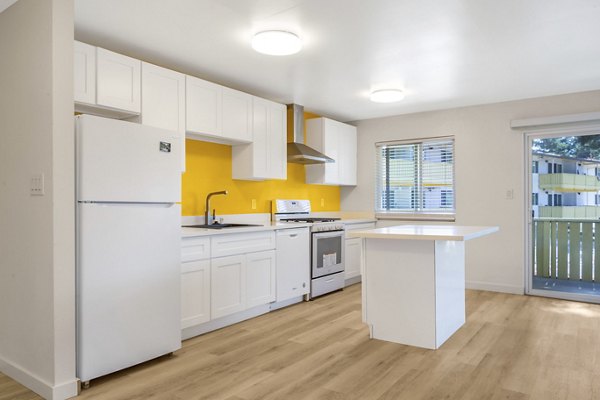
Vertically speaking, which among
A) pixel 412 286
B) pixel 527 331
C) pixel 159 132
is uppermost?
pixel 159 132

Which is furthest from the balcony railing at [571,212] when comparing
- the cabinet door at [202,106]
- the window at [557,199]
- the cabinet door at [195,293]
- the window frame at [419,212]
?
the cabinet door at [195,293]

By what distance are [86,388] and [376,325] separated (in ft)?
6.72

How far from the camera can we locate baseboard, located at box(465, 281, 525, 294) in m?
4.98

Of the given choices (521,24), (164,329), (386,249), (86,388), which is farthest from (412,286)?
(86,388)

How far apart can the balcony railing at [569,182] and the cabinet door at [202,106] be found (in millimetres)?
3764

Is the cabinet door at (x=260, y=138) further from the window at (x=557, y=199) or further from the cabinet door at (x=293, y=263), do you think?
the window at (x=557, y=199)

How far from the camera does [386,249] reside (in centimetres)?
329

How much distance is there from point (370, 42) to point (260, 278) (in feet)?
7.45

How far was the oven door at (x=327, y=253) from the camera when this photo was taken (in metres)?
4.70

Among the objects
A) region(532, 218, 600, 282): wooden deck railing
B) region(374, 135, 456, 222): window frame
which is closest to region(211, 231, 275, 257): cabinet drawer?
region(374, 135, 456, 222): window frame

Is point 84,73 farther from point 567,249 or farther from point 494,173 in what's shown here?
point 567,249

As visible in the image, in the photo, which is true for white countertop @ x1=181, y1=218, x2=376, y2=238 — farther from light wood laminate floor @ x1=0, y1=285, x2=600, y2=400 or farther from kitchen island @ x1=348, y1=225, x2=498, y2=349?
kitchen island @ x1=348, y1=225, x2=498, y2=349

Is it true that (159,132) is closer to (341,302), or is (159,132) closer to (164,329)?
(164,329)

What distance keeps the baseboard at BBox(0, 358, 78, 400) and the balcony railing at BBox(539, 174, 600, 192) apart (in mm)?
4997
